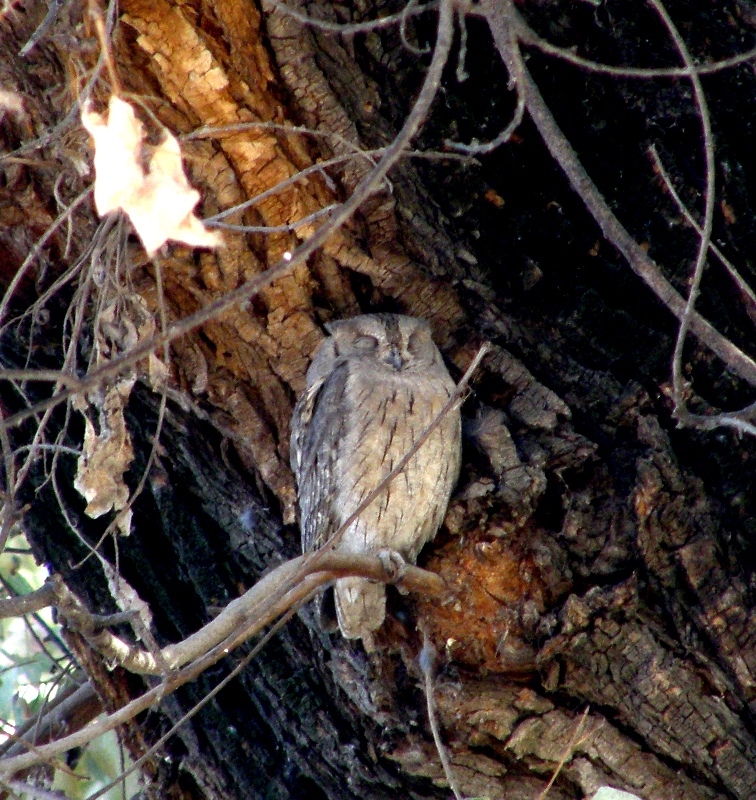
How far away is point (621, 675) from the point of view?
6.30 ft

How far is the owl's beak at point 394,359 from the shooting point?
274cm

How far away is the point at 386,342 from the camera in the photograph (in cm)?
275

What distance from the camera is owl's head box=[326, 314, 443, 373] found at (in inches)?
105

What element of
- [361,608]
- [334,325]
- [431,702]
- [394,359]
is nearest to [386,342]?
[394,359]

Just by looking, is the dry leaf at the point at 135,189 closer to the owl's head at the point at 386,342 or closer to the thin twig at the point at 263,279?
the thin twig at the point at 263,279

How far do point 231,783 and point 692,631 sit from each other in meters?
1.22

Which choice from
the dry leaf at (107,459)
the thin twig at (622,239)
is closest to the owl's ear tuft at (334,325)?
the dry leaf at (107,459)

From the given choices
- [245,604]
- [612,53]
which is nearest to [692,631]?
[245,604]

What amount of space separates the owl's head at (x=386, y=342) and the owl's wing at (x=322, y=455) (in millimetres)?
86

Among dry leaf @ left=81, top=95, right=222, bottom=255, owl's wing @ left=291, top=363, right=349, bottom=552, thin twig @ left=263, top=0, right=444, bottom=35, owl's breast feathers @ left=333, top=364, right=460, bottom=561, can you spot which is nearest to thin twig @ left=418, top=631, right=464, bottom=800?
owl's breast feathers @ left=333, top=364, right=460, bottom=561

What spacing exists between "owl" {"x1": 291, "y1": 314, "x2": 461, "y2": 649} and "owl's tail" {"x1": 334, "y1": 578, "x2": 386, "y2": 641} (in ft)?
0.95

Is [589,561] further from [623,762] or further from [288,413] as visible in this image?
[288,413]

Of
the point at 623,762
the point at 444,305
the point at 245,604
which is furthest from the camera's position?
the point at 444,305

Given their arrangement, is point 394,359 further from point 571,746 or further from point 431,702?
point 571,746
